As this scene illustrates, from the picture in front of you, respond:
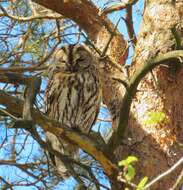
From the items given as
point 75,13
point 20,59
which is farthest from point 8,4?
point 75,13

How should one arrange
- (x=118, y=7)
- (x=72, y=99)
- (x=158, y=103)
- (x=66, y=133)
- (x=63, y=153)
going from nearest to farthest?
(x=66, y=133)
(x=158, y=103)
(x=63, y=153)
(x=72, y=99)
(x=118, y=7)

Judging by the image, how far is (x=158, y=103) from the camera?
2959 mm

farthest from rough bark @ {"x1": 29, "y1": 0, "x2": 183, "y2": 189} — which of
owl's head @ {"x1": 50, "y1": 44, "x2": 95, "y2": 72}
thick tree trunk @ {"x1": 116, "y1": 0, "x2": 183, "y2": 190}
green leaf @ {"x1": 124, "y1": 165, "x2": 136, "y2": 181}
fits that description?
green leaf @ {"x1": 124, "y1": 165, "x2": 136, "y2": 181}

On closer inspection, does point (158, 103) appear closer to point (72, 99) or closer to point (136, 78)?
point (72, 99)

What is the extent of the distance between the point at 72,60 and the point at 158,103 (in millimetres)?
805

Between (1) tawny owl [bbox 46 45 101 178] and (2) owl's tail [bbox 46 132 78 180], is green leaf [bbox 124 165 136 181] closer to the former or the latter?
(2) owl's tail [bbox 46 132 78 180]

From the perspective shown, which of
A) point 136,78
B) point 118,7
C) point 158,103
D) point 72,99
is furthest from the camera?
point 118,7

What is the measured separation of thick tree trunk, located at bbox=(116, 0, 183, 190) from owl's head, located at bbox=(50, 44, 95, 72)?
0.49 meters

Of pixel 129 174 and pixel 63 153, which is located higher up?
pixel 63 153

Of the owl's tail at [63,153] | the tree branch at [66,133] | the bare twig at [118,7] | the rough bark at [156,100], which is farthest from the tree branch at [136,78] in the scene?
the bare twig at [118,7]

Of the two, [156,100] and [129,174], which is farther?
[156,100]

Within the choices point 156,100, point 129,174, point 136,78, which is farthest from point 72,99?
point 129,174

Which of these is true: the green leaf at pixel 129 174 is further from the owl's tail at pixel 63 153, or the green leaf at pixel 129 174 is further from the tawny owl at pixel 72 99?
the tawny owl at pixel 72 99

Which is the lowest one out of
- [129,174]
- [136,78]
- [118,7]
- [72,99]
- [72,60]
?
[129,174]
